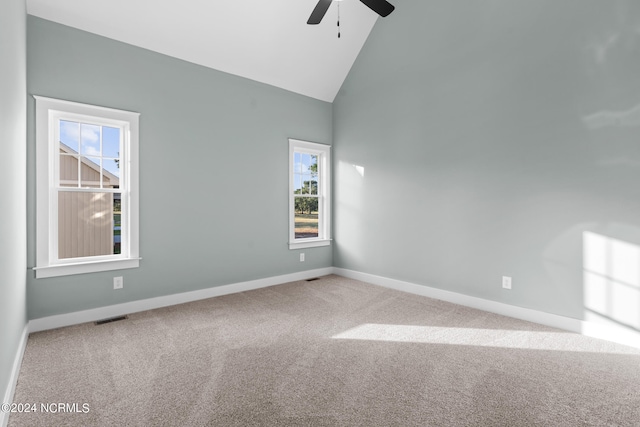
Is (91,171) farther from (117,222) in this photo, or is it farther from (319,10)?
(319,10)

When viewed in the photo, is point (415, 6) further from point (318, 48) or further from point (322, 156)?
point (322, 156)

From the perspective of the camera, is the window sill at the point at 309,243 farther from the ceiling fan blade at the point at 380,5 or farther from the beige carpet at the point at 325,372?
the ceiling fan blade at the point at 380,5

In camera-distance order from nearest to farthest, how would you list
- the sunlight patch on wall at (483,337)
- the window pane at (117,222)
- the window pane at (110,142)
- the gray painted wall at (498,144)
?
the sunlight patch on wall at (483,337), the gray painted wall at (498,144), the window pane at (110,142), the window pane at (117,222)

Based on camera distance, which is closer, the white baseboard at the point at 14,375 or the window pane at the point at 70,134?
the white baseboard at the point at 14,375

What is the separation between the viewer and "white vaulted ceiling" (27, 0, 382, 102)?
328cm

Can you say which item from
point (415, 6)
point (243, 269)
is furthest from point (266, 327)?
point (415, 6)

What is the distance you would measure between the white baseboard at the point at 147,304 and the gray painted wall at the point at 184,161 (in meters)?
0.06

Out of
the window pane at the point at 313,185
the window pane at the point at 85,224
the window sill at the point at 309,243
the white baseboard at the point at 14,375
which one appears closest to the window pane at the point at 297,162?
the window pane at the point at 313,185

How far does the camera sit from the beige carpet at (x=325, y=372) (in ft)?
6.20

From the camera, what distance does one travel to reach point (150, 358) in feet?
8.41

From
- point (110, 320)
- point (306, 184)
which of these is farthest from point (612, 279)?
point (110, 320)

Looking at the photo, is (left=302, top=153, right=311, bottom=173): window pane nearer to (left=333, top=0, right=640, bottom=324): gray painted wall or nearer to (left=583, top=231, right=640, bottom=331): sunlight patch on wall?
(left=333, top=0, right=640, bottom=324): gray painted wall

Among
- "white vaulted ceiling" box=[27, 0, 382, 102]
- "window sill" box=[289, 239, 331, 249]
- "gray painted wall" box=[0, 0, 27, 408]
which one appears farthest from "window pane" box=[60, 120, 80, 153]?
"window sill" box=[289, 239, 331, 249]

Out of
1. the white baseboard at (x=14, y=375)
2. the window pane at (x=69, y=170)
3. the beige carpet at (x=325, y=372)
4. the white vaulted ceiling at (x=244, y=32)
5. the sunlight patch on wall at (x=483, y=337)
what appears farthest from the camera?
the window pane at (x=69, y=170)
